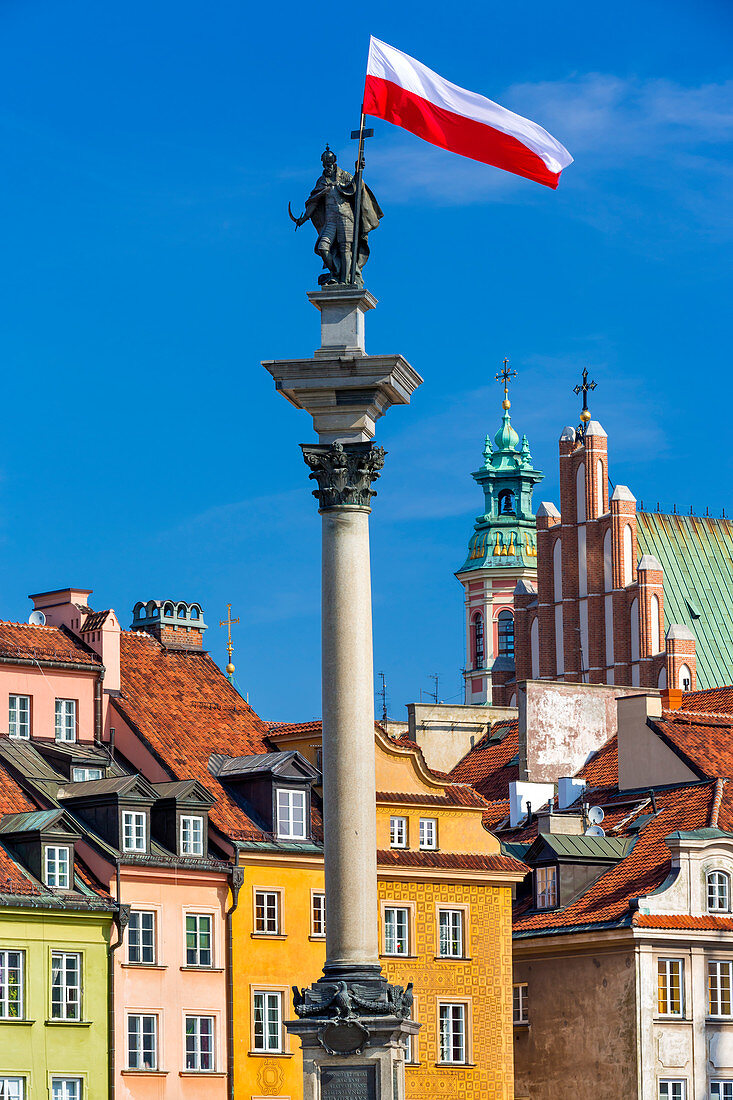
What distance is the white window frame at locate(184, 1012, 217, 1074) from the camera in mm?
57125

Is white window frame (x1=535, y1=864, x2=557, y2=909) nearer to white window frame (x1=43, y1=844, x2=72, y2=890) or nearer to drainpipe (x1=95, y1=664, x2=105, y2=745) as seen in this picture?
drainpipe (x1=95, y1=664, x2=105, y2=745)

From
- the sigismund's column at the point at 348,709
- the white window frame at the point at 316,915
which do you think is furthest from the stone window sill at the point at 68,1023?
the sigismund's column at the point at 348,709

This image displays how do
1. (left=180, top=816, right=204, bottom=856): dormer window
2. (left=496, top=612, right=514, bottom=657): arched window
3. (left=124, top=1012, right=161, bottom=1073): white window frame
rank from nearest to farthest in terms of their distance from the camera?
(left=124, top=1012, right=161, bottom=1073): white window frame < (left=180, top=816, right=204, bottom=856): dormer window < (left=496, top=612, right=514, bottom=657): arched window

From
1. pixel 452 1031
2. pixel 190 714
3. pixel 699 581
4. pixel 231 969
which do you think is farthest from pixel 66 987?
pixel 699 581

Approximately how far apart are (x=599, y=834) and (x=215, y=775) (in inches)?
394

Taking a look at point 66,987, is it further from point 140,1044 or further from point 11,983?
point 140,1044

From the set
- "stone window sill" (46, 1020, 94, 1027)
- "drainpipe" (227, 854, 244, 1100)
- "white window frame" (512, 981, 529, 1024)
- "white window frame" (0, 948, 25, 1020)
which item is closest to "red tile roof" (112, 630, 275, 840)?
"drainpipe" (227, 854, 244, 1100)

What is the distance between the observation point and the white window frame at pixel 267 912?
59500mm

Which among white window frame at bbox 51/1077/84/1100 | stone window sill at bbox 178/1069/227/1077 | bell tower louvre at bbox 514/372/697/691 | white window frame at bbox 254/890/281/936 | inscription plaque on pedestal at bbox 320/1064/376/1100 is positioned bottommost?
inscription plaque on pedestal at bbox 320/1064/376/1100

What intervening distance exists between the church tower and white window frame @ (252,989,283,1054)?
8028 cm

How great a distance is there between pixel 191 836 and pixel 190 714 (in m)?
6.12

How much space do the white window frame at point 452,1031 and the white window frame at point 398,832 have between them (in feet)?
12.6

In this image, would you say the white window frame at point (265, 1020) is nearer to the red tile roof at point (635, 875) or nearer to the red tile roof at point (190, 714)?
the red tile roof at point (190, 714)

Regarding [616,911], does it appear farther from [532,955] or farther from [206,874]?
[206,874]
